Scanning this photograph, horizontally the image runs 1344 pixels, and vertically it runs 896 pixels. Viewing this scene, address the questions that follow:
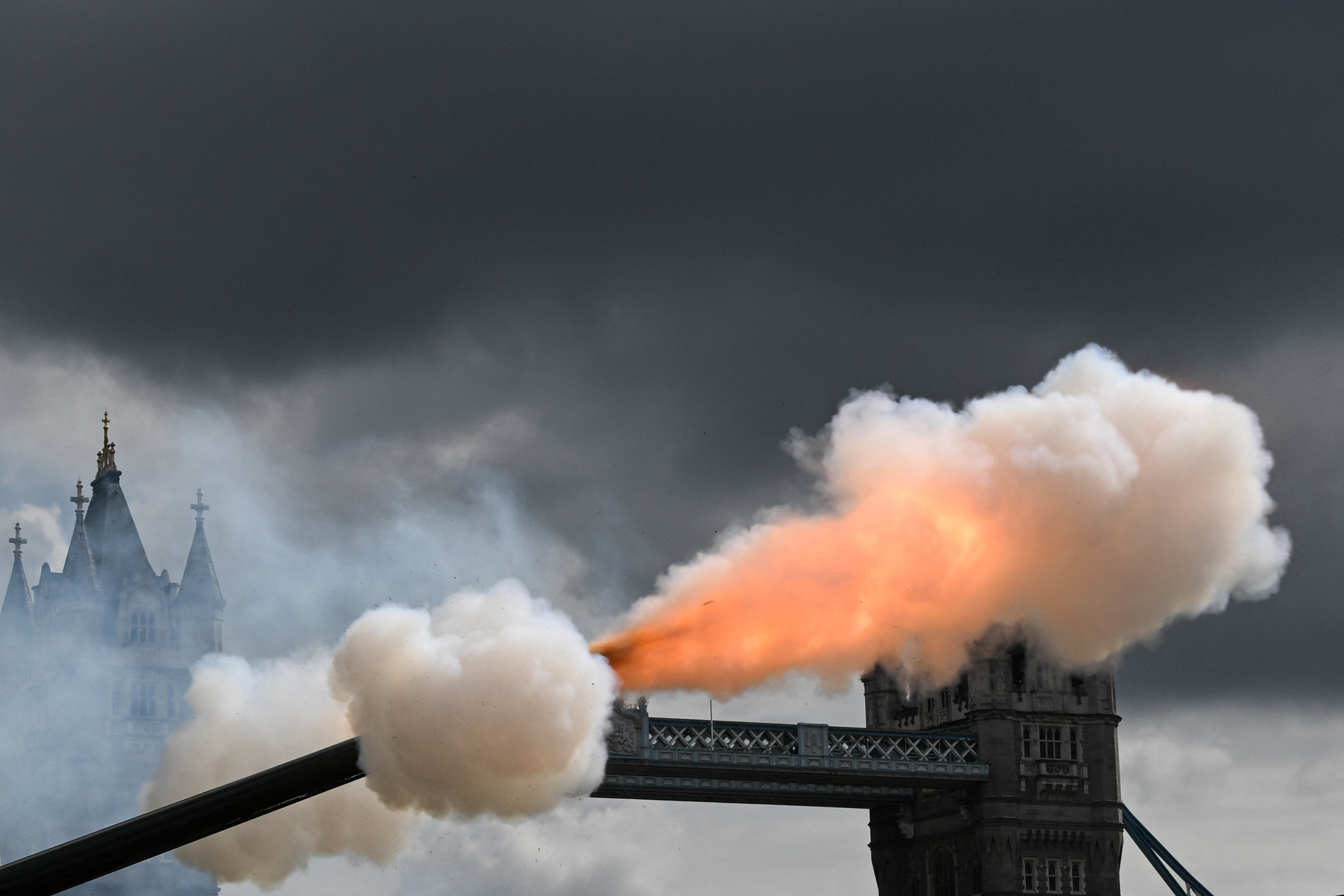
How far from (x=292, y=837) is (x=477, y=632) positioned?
21301mm

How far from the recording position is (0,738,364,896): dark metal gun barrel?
48.3 m

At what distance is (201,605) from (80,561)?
8.50m

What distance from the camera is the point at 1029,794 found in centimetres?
10194

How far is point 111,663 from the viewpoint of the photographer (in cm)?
14412

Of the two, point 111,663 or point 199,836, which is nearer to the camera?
point 199,836

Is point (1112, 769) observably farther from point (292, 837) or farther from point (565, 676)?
point (565, 676)

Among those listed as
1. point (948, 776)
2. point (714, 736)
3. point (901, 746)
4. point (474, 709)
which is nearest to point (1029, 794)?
point (948, 776)

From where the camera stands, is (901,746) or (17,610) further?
(17,610)

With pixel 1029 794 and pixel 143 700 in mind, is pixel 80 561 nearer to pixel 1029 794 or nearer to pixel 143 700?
pixel 143 700

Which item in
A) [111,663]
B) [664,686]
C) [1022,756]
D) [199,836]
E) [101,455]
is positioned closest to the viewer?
[199,836]

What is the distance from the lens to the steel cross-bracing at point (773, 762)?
312 ft

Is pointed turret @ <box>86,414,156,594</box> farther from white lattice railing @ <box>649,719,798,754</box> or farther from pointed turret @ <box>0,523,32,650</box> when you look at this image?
→ white lattice railing @ <box>649,719,798,754</box>

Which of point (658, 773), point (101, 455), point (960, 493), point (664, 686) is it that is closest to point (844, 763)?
point (658, 773)

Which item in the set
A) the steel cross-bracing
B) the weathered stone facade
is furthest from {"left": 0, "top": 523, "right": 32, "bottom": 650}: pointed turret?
the steel cross-bracing
